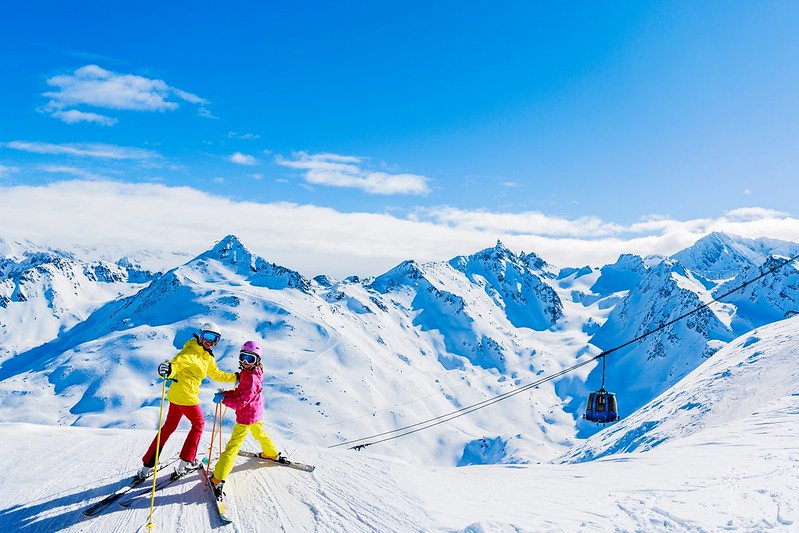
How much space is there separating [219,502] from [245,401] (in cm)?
144

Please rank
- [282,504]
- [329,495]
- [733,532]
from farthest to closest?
1. [329,495]
2. [282,504]
3. [733,532]

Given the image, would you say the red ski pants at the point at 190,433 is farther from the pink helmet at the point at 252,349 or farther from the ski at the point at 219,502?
the pink helmet at the point at 252,349

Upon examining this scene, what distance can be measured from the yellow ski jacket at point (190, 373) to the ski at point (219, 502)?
43.0 inches

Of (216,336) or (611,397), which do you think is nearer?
(216,336)

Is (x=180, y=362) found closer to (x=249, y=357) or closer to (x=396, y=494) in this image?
(x=249, y=357)

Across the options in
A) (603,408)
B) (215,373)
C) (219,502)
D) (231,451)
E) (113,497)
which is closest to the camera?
(219,502)

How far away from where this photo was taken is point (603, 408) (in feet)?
65.9

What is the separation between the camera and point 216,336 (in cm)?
819

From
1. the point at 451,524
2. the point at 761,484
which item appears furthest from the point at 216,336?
the point at 761,484

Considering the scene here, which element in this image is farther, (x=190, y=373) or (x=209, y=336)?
(x=209, y=336)

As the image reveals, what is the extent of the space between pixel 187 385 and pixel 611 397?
17.1m

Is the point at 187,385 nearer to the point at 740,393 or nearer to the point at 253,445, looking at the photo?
the point at 253,445

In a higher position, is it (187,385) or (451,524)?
(187,385)

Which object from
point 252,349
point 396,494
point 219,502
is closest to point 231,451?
point 219,502
